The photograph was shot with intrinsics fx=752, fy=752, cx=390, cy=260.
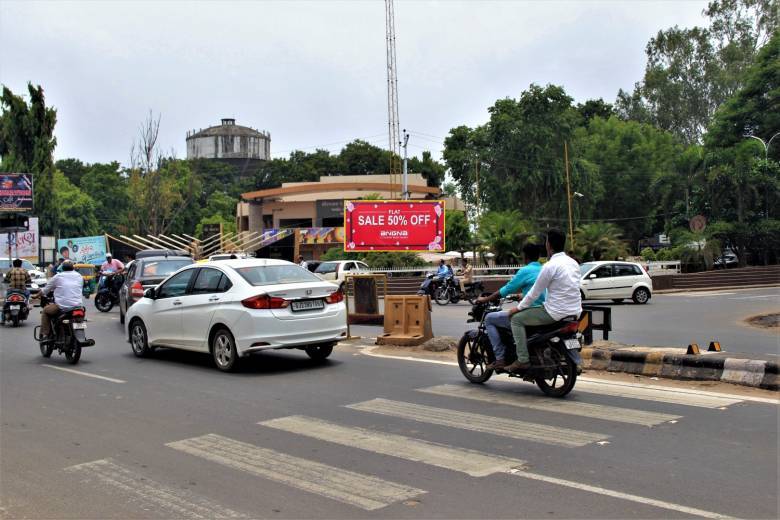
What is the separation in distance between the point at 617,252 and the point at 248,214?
38037 millimetres

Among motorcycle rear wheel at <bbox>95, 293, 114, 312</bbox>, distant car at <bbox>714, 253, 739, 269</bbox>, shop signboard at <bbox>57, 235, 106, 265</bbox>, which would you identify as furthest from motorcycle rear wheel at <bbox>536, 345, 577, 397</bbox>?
shop signboard at <bbox>57, 235, 106, 265</bbox>

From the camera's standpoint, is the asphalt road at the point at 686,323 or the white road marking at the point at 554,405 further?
the asphalt road at the point at 686,323

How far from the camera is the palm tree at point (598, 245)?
3797cm

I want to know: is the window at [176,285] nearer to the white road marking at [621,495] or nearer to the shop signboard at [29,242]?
the white road marking at [621,495]

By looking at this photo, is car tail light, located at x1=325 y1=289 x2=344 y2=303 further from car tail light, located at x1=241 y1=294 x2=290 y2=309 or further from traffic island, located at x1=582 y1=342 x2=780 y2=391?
traffic island, located at x1=582 y1=342 x2=780 y2=391

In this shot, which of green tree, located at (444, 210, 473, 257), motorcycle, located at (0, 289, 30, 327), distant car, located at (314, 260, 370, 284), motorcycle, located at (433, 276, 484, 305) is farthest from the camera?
green tree, located at (444, 210, 473, 257)

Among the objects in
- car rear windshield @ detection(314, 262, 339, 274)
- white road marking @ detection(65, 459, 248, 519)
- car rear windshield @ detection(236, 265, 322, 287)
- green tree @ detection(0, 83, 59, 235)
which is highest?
green tree @ detection(0, 83, 59, 235)

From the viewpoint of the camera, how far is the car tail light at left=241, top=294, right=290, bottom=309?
1060cm

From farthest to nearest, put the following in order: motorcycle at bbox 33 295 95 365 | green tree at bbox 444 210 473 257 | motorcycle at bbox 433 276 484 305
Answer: green tree at bbox 444 210 473 257, motorcycle at bbox 433 276 484 305, motorcycle at bbox 33 295 95 365

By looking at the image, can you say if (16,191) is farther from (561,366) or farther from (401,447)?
(401,447)

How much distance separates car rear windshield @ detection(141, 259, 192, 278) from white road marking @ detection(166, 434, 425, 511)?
40.5 ft

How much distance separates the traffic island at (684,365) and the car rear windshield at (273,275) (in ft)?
14.3

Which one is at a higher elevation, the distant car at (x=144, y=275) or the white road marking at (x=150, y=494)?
the distant car at (x=144, y=275)

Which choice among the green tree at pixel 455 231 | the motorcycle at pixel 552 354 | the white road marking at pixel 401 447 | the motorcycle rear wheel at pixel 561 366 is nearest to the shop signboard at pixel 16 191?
the green tree at pixel 455 231
